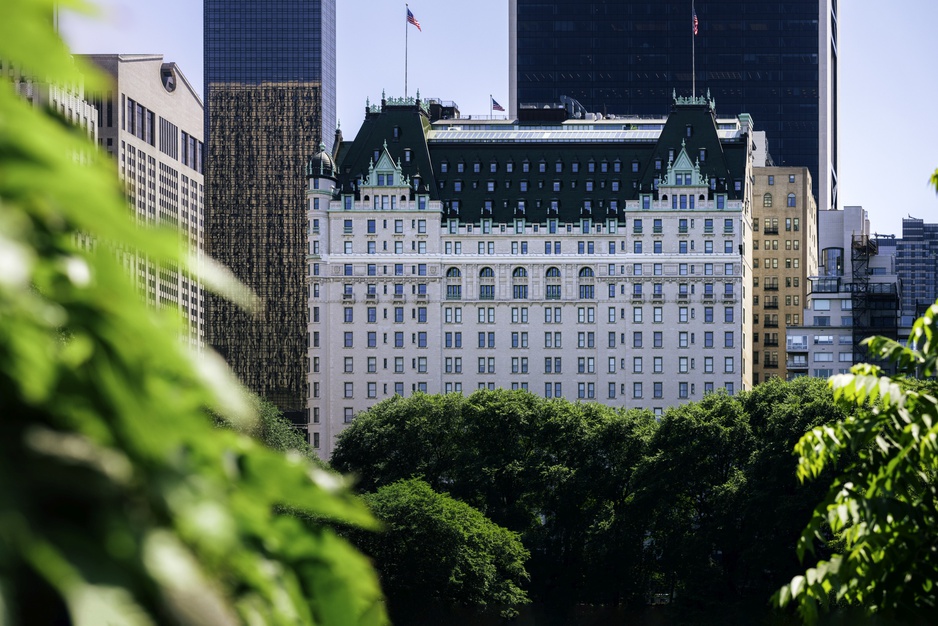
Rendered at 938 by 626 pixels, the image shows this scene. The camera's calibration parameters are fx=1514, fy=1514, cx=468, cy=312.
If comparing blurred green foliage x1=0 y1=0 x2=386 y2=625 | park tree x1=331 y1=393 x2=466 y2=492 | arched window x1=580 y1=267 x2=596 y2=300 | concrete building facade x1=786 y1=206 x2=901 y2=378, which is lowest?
park tree x1=331 y1=393 x2=466 y2=492

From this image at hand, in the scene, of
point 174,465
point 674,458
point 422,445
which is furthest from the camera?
point 422,445

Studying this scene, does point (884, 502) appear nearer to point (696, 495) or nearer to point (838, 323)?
point (696, 495)

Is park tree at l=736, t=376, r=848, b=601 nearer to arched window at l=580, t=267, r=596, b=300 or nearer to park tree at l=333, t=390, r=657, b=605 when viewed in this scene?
park tree at l=333, t=390, r=657, b=605

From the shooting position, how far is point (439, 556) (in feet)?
290

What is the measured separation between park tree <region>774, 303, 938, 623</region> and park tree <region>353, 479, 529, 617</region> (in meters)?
77.8

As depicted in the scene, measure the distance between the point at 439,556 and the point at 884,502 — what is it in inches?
3207

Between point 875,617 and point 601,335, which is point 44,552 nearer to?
point 875,617

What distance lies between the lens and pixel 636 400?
562ft

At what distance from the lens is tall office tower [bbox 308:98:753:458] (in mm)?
172625

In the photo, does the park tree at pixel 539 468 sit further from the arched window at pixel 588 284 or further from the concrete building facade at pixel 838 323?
the concrete building facade at pixel 838 323

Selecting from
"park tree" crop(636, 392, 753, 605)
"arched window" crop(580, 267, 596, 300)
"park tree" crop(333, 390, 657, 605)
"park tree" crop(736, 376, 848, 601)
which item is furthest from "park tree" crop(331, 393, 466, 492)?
"arched window" crop(580, 267, 596, 300)

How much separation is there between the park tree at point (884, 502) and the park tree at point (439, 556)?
255 ft

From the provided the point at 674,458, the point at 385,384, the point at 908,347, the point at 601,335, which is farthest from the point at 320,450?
the point at 908,347

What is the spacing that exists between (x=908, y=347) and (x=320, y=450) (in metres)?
166
